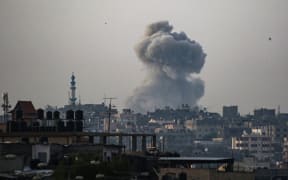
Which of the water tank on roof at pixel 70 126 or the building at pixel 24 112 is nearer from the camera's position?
the water tank on roof at pixel 70 126

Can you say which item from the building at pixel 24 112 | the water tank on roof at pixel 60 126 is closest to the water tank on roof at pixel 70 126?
the water tank on roof at pixel 60 126

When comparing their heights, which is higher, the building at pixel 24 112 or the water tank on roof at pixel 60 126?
the building at pixel 24 112

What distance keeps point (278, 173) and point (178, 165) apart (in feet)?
68.4

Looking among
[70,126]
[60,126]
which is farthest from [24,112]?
[60,126]

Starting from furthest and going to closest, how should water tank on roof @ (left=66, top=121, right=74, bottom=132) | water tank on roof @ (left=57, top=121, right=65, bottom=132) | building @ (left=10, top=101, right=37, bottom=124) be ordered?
building @ (left=10, top=101, right=37, bottom=124), water tank on roof @ (left=66, top=121, right=74, bottom=132), water tank on roof @ (left=57, top=121, right=65, bottom=132)

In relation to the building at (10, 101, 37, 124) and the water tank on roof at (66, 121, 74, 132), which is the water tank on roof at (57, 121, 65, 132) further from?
the building at (10, 101, 37, 124)

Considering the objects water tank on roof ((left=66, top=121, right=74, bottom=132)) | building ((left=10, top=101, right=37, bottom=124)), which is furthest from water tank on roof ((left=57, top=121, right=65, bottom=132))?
building ((left=10, top=101, right=37, bottom=124))

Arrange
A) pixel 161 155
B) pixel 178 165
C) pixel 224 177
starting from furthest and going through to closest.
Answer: pixel 161 155 → pixel 178 165 → pixel 224 177

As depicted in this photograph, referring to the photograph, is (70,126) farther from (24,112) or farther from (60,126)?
(24,112)

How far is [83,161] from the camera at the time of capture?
5353 centimetres

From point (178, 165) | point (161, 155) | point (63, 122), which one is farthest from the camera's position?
point (63, 122)

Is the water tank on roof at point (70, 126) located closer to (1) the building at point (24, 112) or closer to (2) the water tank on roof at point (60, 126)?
(2) the water tank on roof at point (60, 126)

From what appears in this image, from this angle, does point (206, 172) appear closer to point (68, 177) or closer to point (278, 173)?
point (68, 177)

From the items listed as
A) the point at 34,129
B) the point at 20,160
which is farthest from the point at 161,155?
the point at 20,160
